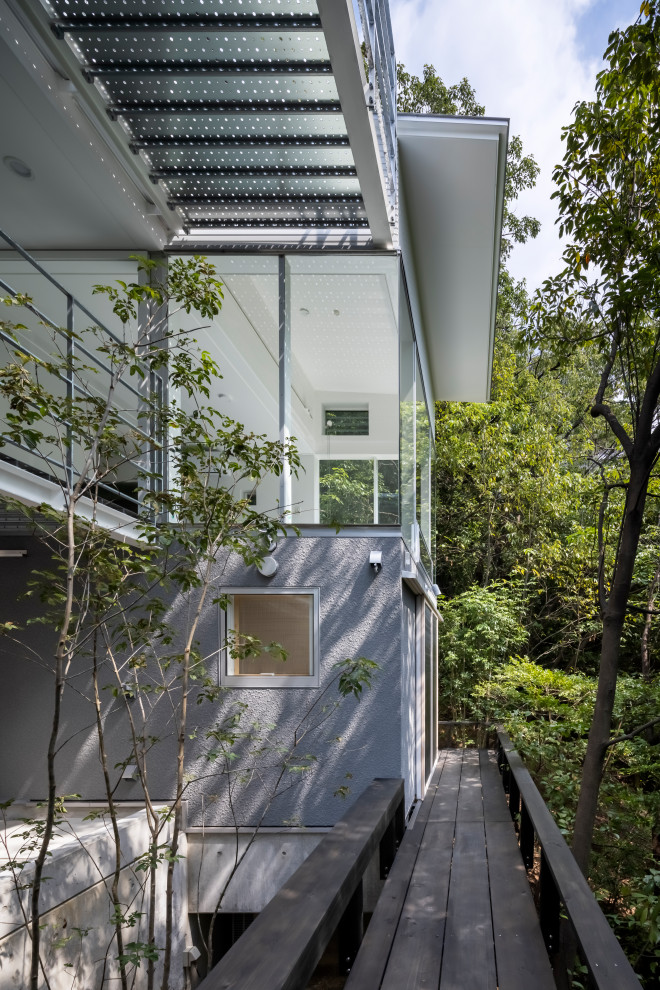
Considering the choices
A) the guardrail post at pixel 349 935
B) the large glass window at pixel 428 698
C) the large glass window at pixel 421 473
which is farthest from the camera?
the large glass window at pixel 428 698

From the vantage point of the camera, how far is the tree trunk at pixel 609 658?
5.38 meters

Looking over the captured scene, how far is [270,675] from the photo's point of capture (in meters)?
6.03

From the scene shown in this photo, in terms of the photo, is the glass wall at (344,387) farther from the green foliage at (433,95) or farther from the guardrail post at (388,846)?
the green foliage at (433,95)

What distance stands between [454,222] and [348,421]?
258 centimetres

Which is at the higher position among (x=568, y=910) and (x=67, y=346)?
(x=67, y=346)

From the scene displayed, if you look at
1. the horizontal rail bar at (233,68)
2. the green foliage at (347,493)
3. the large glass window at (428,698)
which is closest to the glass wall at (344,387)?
the green foliage at (347,493)

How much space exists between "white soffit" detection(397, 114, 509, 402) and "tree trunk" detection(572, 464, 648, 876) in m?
2.55

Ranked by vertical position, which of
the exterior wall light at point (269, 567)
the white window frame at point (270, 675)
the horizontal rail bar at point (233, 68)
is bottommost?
the white window frame at point (270, 675)

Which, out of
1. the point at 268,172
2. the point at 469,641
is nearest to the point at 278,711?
the point at 268,172

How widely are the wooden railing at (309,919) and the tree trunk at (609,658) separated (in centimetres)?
148

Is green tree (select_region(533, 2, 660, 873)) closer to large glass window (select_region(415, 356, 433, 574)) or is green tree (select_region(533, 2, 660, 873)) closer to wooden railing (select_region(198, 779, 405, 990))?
large glass window (select_region(415, 356, 433, 574))

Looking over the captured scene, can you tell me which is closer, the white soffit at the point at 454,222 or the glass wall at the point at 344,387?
the glass wall at the point at 344,387

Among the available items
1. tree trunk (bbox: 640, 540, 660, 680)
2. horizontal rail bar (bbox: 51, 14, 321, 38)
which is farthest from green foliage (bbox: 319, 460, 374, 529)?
tree trunk (bbox: 640, 540, 660, 680)

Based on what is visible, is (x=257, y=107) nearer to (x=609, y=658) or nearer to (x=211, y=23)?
(x=211, y=23)
